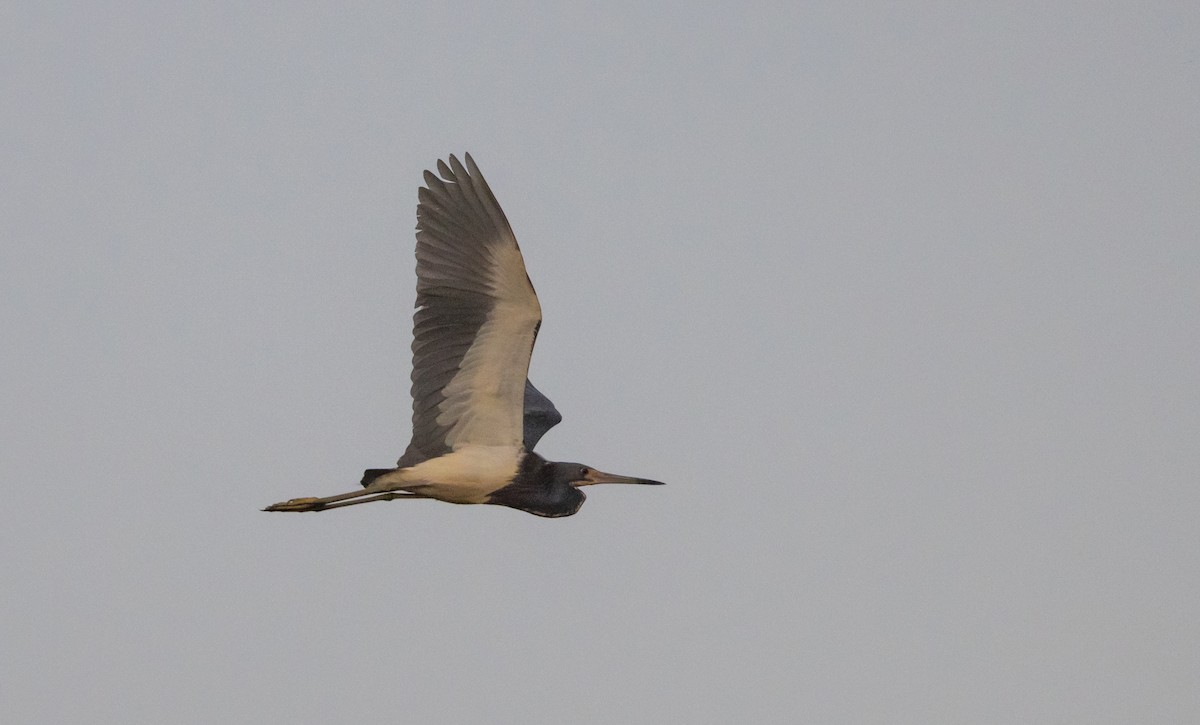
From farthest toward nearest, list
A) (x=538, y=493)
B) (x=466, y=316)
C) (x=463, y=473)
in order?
(x=538, y=493)
(x=463, y=473)
(x=466, y=316)

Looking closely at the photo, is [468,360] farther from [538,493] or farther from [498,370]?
[538,493]

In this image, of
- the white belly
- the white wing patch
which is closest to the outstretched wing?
the white wing patch

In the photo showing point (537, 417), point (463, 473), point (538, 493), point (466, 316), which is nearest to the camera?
point (466, 316)

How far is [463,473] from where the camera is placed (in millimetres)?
15844

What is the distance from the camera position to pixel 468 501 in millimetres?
16234

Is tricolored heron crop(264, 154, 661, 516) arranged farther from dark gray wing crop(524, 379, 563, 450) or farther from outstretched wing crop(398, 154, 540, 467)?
dark gray wing crop(524, 379, 563, 450)

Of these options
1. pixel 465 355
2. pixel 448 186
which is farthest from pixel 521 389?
pixel 448 186

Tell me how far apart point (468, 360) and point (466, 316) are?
365mm

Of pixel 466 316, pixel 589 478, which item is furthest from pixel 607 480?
pixel 466 316

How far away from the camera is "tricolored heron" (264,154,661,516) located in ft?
50.6

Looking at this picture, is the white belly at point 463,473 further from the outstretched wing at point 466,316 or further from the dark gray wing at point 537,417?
the dark gray wing at point 537,417

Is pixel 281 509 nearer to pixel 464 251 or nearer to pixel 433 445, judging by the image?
pixel 433 445

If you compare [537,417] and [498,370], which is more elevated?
[498,370]

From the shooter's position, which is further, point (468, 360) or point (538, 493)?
point (538, 493)
